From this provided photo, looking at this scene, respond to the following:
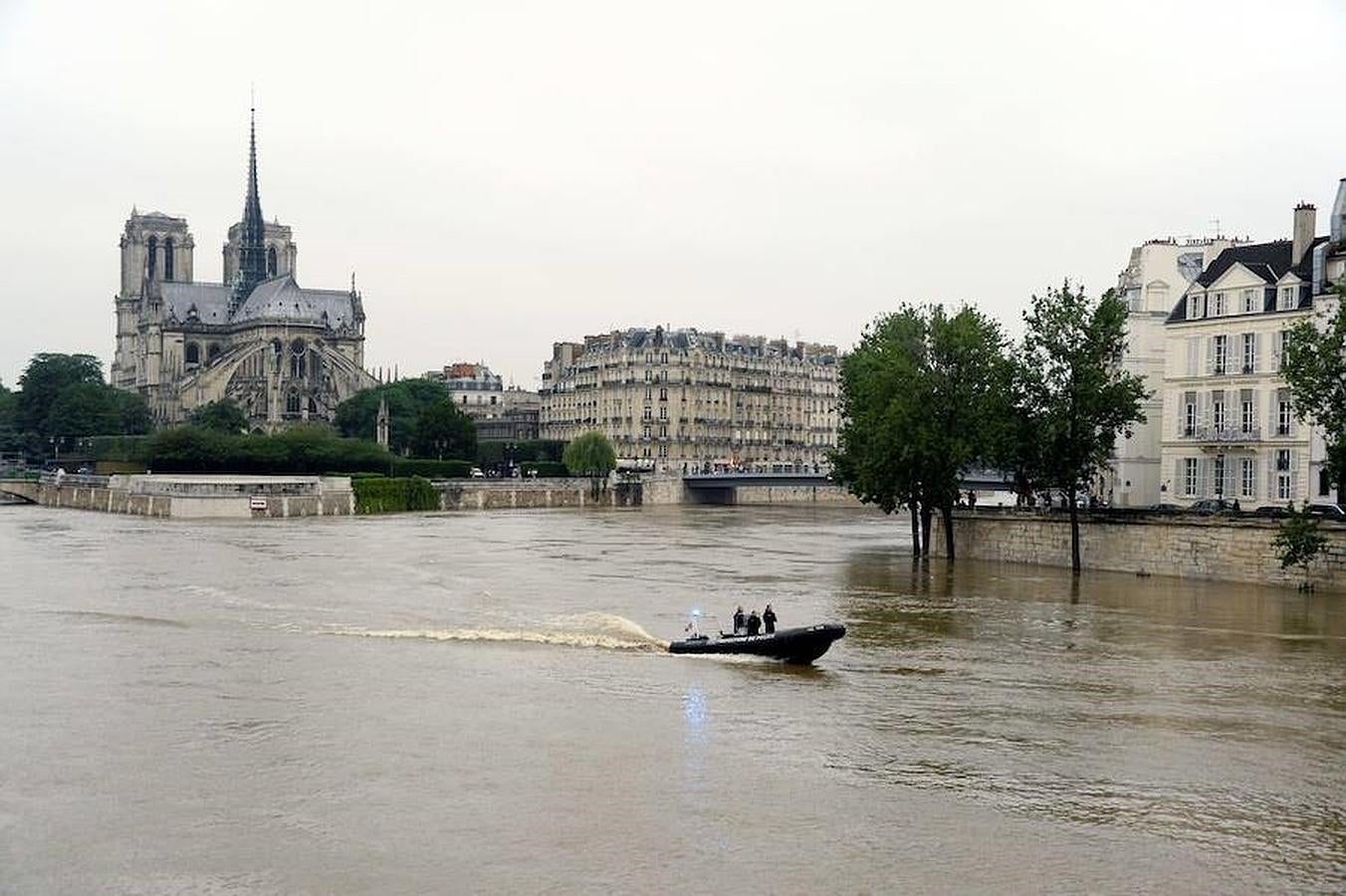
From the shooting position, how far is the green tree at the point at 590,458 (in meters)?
135

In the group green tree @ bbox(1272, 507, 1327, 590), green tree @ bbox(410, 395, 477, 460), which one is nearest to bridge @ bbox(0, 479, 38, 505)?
green tree @ bbox(410, 395, 477, 460)

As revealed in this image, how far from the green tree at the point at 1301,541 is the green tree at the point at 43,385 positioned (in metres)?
139

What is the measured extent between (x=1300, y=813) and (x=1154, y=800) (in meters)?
2.00

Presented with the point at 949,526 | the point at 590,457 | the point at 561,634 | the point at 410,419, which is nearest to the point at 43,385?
the point at 410,419

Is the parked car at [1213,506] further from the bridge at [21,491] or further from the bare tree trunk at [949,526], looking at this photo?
the bridge at [21,491]

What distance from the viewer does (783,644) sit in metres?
34.0

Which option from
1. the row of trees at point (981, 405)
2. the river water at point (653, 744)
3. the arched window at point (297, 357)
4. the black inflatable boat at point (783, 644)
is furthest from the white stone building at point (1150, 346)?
the arched window at point (297, 357)

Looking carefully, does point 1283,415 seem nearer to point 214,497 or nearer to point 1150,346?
point 1150,346

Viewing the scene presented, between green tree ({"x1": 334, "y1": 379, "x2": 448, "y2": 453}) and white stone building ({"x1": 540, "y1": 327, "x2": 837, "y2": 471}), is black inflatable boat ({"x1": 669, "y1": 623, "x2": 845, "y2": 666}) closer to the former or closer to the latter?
white stone building ({"x1": 540, "y1": 327, "x2": 837, "y2": 471})

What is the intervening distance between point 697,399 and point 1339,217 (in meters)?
108

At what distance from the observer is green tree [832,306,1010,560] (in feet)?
205

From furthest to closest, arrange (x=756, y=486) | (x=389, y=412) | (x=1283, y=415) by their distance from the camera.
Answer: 1. (x=389, y=412)
2. (x=756, y=486)
3. (x=1283, y=415)

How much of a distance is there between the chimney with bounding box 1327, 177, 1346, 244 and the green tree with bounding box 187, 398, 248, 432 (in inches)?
4887

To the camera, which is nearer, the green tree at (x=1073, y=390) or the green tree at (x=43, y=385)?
the green tree at (x=1073, y=390)
